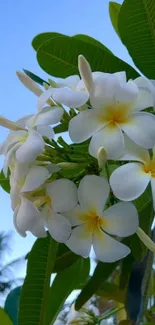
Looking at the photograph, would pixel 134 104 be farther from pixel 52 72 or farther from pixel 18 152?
pixel 52 72

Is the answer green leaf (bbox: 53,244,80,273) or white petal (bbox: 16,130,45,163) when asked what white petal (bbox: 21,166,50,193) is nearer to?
white petal (bbox: 16,130,45,163)

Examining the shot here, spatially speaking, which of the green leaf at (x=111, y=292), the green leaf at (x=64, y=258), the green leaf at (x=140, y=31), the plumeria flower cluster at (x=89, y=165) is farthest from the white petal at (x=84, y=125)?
the green leaf at (x=111, y=292)

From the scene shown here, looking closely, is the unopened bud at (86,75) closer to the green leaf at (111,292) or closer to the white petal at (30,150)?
the white petal at (30,150)

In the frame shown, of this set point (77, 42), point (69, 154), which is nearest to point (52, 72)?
point (77, 42)

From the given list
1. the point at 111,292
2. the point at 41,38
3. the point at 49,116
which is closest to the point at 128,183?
the point at 49,116

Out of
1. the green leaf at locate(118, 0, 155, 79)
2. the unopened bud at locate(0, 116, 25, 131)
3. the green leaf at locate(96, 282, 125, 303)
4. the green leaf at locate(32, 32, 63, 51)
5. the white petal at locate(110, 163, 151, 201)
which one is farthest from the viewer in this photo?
the green leaf at locate(96, 282, 125, 303)

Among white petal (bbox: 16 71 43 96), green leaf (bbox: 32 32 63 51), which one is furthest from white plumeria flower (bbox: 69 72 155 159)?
green leaf (bbox: 32 32 63 51)
